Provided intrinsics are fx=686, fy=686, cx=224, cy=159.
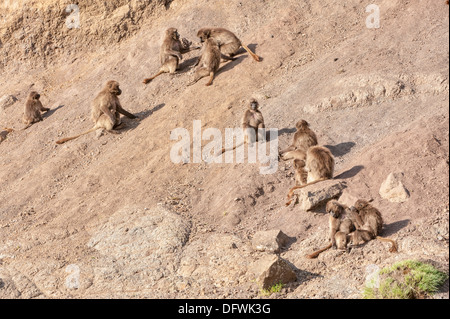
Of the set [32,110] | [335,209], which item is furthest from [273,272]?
[32,110]

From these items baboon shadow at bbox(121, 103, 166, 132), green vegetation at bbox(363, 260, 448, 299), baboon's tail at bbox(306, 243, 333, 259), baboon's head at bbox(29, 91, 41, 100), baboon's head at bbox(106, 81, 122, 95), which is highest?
green vegetation at bbox(363, 260, 448, 299)

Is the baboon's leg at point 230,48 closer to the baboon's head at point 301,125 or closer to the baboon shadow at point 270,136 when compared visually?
the baboon shadow at point 270,136

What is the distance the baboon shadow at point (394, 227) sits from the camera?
38.2 ft

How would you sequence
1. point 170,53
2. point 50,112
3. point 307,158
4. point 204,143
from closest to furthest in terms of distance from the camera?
point 307,158, point 204,143, point 170,53, point 50,112

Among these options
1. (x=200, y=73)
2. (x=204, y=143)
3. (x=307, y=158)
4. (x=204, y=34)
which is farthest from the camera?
(x=204, y=34)

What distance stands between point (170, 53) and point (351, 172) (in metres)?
8.49

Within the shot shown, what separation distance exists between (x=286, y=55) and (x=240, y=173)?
18.1 feet

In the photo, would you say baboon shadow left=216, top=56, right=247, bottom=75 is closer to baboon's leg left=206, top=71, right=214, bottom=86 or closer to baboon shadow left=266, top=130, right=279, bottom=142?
baboon's leg left=206, top=71, right=214, bottom=86

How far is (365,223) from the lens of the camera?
462 inches

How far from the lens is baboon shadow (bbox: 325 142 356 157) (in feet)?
48.6

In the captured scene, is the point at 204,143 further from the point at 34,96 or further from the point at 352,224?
the point at 34,96

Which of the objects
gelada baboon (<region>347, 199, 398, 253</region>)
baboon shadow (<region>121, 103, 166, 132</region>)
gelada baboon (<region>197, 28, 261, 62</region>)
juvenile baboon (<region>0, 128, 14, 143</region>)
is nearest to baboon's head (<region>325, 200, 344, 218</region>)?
gelada baboon (<region>347, 199, 398, 253</region>)

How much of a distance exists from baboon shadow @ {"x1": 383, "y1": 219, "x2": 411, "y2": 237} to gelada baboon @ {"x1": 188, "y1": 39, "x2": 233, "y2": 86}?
27.9ft

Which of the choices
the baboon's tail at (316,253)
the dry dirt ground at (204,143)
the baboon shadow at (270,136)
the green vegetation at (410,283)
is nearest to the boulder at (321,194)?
the dry dirt ground at (204,143)
